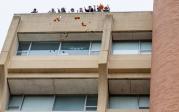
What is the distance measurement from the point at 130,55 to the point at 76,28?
365 centimetres

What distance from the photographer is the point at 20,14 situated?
85.9 feet

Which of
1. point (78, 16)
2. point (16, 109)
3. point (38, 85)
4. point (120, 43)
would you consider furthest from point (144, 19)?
point (16, 109)

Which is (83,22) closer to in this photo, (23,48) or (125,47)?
(125,47)

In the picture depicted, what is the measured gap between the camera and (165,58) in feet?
59.4

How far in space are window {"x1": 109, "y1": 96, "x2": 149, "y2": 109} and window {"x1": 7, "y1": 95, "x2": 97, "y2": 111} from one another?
3.01 ft

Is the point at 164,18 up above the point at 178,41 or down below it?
above

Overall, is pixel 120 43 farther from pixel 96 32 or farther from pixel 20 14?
pixel 20 14

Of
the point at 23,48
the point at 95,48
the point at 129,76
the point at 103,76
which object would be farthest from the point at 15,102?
the point at 129,76

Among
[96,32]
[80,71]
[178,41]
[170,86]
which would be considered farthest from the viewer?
[96,32]

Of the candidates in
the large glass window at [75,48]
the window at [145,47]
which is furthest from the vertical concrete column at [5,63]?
the window at [145,47]

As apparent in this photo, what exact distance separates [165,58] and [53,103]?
7025 mm

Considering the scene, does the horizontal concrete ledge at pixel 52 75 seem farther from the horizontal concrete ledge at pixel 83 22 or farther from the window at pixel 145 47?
the window at pixel 145 47

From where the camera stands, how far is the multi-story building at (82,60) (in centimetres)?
2181

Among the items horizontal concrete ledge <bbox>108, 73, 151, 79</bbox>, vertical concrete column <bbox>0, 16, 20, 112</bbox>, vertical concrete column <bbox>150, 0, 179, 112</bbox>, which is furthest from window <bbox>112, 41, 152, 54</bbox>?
vertical concrete column <bbox>0, 16, 20, 112</bbox>
